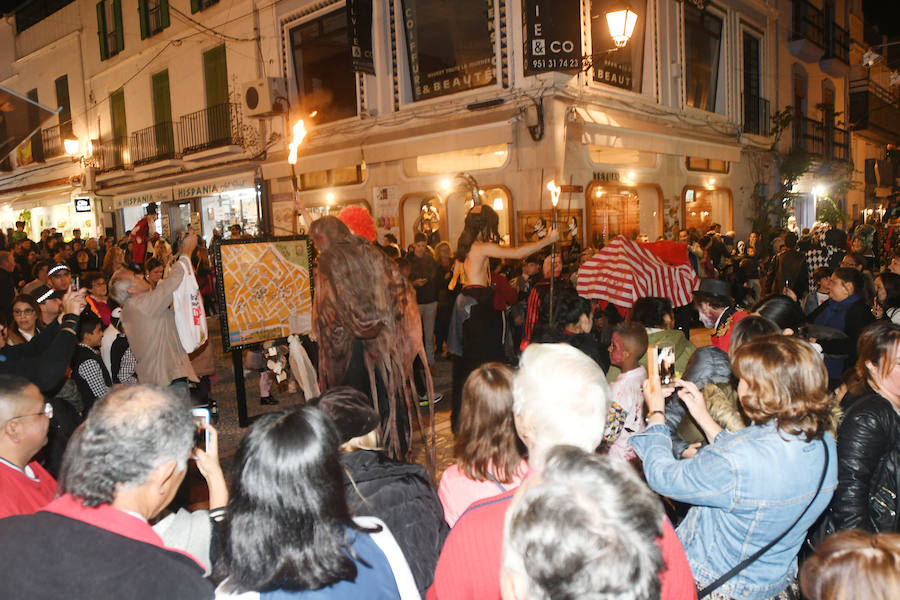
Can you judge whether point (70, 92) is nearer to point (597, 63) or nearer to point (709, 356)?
point (597, 63)

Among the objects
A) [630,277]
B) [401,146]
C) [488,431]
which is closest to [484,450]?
[488,431]

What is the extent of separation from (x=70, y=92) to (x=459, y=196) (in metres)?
19.3

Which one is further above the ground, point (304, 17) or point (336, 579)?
point (304, 17)

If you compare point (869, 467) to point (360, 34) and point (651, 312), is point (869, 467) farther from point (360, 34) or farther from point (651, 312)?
point (360, 34)

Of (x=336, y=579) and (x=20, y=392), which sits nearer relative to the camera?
(x=336, y=579)

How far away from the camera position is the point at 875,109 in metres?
29.2

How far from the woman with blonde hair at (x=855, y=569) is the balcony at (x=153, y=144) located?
21.7m

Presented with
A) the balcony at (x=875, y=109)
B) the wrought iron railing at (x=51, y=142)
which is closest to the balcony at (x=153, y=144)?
the wrought iron railing at (x=51, y=142)

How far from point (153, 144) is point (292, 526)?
892 inches

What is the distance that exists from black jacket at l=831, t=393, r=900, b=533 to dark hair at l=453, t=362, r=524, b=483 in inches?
54.3

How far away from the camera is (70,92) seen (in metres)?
24.5

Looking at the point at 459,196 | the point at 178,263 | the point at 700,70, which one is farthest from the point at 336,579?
the point at 700,70

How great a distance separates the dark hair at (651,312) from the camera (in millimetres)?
4773

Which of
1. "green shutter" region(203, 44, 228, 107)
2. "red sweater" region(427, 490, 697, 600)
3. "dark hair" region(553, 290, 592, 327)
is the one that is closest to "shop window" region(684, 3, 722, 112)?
"green shutter" region(203, 44, 228, 107)
